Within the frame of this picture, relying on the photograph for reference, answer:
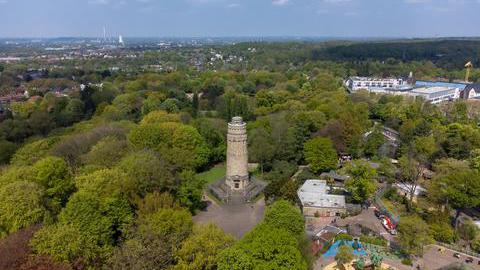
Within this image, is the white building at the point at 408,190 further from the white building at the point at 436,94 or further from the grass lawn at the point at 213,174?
the white building at the point at 436,94

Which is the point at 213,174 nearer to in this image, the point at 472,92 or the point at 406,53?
the point at 472,92

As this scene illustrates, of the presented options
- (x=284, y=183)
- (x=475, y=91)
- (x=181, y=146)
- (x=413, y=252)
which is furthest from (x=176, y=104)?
(x=475, y=91)

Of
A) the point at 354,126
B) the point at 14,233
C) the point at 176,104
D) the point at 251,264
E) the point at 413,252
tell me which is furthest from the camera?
the point at 176,104

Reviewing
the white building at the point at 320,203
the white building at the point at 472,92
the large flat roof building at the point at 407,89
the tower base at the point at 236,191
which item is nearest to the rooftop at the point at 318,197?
the white building at the point at 320,203

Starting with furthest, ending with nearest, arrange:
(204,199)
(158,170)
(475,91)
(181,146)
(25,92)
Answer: (25,92) < (475,91) < (181,146) < (204,199) < (158,170)

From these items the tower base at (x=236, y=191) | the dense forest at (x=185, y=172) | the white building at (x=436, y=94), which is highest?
the white building at (x=436, y=94)

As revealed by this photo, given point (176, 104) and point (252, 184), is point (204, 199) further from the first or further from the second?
point (176, 104)
